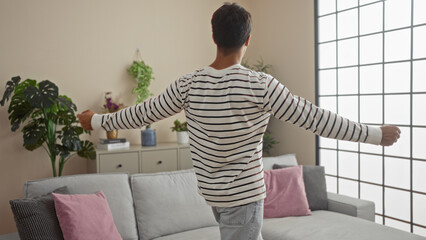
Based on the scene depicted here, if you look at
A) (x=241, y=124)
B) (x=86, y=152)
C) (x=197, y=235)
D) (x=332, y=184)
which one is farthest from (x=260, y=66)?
(x=241, y=124)

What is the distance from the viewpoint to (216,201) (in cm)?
121

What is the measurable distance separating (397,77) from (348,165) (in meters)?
0.98

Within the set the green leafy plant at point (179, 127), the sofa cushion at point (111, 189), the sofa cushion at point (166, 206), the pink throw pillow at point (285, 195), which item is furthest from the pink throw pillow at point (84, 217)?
the green leafy plant at point (179, 127)

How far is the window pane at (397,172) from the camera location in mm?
3215

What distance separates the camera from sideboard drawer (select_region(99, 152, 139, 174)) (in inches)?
134

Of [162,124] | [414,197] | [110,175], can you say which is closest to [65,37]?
[162,124]

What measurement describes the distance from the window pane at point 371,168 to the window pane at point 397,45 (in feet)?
2.96

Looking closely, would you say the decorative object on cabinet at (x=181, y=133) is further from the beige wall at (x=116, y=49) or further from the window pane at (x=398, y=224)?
the window pane at (x=398, y=224)

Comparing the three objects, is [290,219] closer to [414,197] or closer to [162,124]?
[414,197]

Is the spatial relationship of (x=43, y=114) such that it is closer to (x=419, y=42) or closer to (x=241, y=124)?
(x=241, y=124)

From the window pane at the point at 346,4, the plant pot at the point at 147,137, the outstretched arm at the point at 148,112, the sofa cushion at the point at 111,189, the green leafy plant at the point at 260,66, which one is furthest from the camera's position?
the green leafy plant at the point at 260,66

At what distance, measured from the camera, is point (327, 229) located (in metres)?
2.57

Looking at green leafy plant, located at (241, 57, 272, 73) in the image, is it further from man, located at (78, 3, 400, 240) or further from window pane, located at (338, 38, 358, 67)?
man, located at (78, 3, 400, 240)

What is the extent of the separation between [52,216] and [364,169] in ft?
9.05
